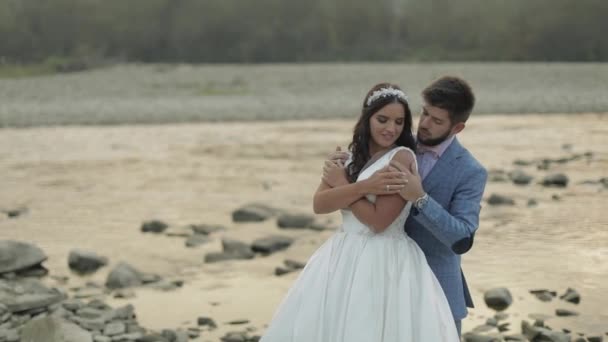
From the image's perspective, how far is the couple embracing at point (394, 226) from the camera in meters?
3.46

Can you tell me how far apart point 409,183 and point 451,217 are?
A: 0.22 m

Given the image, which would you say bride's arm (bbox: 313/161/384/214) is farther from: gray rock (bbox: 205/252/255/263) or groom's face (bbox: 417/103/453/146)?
gray rock (bbox: 205/252/255/263)

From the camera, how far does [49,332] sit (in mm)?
5715

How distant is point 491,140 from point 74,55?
30849 mm

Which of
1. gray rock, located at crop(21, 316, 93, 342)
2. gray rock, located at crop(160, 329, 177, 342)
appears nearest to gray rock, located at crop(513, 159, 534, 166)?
gray rock, located at crop(160, 329, 177, 342)

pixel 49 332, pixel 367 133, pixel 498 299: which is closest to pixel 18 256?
pixel 49 332

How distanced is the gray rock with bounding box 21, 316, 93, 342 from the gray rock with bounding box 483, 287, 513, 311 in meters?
3.05

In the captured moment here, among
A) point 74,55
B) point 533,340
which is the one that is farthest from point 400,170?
point 74,55

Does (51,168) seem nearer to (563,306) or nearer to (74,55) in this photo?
(563,306)

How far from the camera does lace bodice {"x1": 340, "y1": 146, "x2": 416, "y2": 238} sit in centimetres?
349

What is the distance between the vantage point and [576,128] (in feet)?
67.4

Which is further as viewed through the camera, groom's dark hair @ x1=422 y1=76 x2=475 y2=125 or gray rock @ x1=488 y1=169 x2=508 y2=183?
gray rock @ x1=488 y1=169 x2=508 y2=183

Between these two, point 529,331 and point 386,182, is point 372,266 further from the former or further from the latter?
point 529,331

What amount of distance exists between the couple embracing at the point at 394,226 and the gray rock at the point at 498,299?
3502 millimetres
